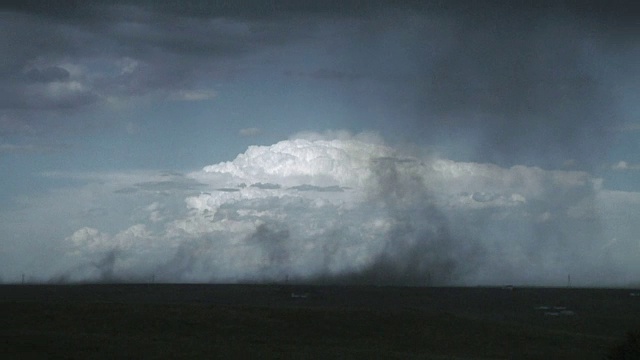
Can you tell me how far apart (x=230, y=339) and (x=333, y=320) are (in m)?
23.1

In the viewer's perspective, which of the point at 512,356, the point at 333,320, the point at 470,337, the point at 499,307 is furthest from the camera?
the point at 499,307

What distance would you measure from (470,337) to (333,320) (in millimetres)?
20137

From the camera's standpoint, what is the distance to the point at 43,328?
352 feet

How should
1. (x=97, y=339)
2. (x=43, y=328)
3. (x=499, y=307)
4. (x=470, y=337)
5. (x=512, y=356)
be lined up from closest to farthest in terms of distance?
(x=97, y=339) < (x=512, y=356) < (x=43, y=328) < (x=470, y=337) < (x=499, y=307)

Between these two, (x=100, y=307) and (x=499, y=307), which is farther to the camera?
(x=499, y=307)

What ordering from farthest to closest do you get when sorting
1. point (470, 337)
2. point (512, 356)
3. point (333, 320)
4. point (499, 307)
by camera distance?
1. point (499, 307)
2. point (333, 320)
3. point (470, 337)
4. point (512, 356)

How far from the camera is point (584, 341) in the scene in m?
117

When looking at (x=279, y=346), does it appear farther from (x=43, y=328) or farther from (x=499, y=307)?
(x=499, y=307)

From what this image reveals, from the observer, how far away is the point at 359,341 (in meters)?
110

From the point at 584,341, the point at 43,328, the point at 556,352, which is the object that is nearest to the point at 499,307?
the point at 584,341

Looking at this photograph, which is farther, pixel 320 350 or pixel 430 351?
pixel 430 351

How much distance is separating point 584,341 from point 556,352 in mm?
14413

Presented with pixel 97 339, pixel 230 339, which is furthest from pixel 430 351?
pixel 97 339

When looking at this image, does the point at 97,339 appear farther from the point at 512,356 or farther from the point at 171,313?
the point at 512,356
